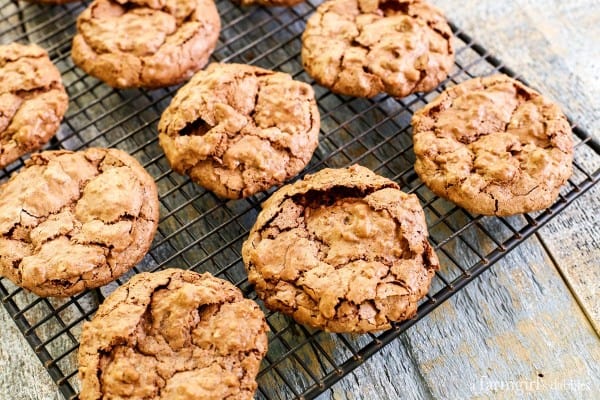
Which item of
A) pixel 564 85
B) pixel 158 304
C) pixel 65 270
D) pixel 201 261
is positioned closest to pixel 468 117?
pixel 564 85

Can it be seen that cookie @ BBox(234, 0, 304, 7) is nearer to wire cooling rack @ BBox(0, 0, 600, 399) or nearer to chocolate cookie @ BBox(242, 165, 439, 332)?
wire cooling rack @ BBox(0, 0, 600, 399)

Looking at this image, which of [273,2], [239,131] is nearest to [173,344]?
[239,131]

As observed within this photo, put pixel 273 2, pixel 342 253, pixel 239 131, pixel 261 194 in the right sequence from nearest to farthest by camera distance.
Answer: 1. pixel 342 253
2. pixel 239 131
3. pixel 261 194
4. pixel 273 2

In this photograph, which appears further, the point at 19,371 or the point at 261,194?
the point at 261,194

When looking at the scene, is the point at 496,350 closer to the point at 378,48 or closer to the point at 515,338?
the point at 515,338

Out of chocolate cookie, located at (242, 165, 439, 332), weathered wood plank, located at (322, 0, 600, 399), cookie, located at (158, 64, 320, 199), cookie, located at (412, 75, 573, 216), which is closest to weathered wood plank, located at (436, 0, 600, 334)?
weathered wood plank, located at (322, 0, 600, 399)
